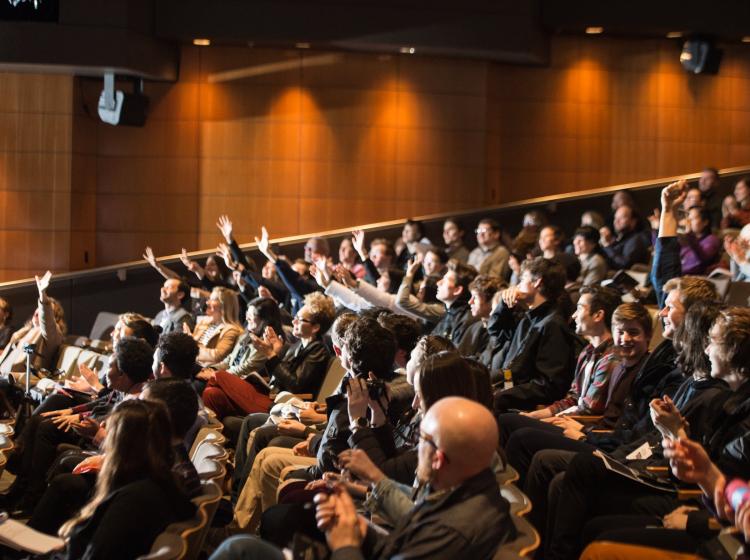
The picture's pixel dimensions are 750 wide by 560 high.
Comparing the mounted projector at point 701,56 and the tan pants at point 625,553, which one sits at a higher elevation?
the mounted projector at point 701,56

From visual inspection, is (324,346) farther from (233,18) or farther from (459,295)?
(233,18)

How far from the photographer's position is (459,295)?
18.6ft

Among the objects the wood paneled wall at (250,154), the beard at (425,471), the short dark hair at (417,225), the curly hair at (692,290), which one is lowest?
the beard at (425,471)

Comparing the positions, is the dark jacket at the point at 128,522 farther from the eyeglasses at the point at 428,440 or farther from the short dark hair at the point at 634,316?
the short dark hair at the point at 634,316

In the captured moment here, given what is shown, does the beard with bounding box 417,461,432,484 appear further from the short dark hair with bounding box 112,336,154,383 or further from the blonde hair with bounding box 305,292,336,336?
the blonde hair with bounding box 305,292,336,336

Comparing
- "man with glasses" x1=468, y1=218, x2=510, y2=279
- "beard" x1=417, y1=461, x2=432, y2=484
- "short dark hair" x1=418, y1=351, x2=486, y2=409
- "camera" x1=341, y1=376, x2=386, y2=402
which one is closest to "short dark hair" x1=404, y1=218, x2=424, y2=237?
"man with glasses" x1=468, y1=218, x2=510, y2=279

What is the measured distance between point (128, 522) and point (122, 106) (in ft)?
28.1

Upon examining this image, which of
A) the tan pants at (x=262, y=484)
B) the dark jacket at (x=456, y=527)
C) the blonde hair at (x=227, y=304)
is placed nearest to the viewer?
the dark jacket at (x=456, y=527)

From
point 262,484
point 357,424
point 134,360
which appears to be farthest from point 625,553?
point 134,360

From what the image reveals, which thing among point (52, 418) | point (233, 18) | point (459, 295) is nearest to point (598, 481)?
point (459, 295)

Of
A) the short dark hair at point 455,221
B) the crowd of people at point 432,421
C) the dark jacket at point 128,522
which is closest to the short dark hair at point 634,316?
the crowd of people at point 432,421

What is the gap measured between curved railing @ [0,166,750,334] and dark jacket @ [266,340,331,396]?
4422 millimetres

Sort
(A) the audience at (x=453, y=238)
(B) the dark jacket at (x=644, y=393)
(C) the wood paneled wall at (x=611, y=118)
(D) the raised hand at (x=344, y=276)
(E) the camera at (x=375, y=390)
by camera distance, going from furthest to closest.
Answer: (C) the wood paneled wall at (x=611, y=118) < (A) the audience at (x=453, y=238) < (D) the raised hand at (x=344, y=276) < (B) the dark jacket at (x=644, y=393) < (E) the camera at (x=375, y=390)

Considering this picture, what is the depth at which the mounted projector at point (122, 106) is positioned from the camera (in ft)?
35.0
